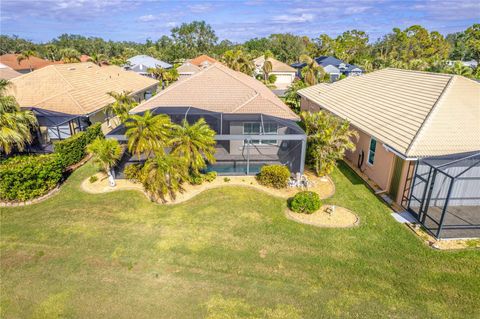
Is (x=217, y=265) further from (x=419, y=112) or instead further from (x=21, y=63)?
(x=21, y=63)

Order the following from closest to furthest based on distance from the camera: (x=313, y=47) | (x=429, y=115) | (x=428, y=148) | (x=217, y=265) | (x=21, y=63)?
(x=217, y=265)
(x=428, y=148)
(x=429, y=115)
(x=21, y=63)
(x=313, y=47)

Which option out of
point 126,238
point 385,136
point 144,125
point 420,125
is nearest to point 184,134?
point 144,125

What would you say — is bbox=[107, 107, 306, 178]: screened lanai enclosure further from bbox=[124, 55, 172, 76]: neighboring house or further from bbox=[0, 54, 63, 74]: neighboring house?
bbox=[0, 54, 63, 74]: neighboring house

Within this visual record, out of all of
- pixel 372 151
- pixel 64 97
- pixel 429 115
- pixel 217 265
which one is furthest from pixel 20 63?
pixel 429 115

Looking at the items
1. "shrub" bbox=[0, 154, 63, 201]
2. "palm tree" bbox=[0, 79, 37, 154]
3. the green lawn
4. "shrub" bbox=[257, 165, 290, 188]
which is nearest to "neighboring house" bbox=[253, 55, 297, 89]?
"shrub" bbox=[257, 165, 290, 188]

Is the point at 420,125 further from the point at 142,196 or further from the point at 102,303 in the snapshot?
the point at 102,303

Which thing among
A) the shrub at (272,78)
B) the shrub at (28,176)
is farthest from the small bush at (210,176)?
the shrub at (272,78)

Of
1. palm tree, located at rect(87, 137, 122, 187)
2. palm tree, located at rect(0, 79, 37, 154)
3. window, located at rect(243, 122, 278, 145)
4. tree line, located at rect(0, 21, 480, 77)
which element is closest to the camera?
palm tree, located at rect(0, 79, 37, 154)
